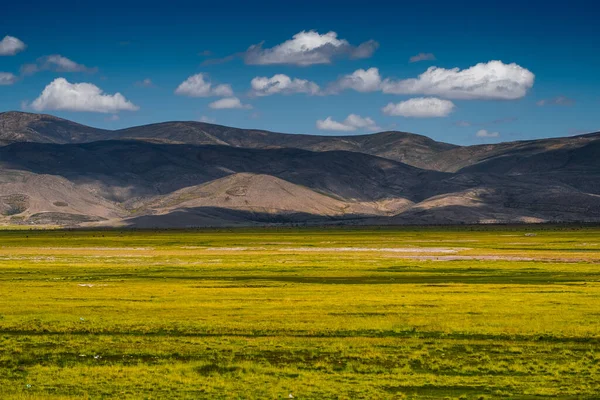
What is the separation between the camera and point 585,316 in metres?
36.2

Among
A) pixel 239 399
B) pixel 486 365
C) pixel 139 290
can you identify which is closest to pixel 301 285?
pixel 139 290

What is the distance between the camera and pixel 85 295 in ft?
151

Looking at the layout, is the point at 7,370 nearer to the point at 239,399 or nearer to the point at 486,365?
the point at 239,399

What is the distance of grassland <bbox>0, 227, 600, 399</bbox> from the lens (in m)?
23.6

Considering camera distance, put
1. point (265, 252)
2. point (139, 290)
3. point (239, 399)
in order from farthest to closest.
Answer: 1. point (265, 252)
2. point (139, 290)
3. point (239, 399)

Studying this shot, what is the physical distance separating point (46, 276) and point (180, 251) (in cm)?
3744

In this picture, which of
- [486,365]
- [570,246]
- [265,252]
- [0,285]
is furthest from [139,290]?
[570,246]

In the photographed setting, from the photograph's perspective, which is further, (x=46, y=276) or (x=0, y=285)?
(x=46, y=276)

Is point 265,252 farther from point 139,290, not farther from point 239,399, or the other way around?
point 239,399

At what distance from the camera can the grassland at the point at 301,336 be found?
23641 millimetres

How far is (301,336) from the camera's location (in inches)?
1253

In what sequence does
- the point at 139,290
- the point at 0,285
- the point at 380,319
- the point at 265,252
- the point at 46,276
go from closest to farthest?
the point at 380,319 < the point at 139,290 < the point at 0,285 < the point at 46,276 < the point at 265,252

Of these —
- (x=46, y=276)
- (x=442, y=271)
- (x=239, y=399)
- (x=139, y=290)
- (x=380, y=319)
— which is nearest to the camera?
(x=239, y=399)

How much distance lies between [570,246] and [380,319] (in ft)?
243
